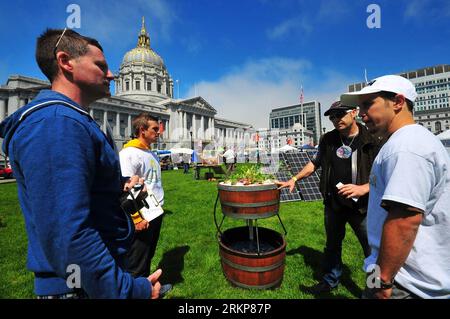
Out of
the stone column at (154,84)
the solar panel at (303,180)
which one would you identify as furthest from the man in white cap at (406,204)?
the stone column at (154,84)

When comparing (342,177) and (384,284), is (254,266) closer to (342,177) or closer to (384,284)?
(342,177)

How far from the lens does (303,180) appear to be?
11.0m

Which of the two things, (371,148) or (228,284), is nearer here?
(371,148)

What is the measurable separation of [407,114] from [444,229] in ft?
2.98

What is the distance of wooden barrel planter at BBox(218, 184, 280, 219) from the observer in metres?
3.42

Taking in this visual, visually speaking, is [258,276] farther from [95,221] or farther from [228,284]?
[95,221]

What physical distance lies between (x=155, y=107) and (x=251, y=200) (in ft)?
276

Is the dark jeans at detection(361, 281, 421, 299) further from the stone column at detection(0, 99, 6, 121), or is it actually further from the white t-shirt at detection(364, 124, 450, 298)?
the stone column at detection(0, 99, 6, 121)

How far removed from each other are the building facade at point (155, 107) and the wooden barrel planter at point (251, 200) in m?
66.5

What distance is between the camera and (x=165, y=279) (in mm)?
4379

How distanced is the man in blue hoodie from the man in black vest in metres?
2.84
